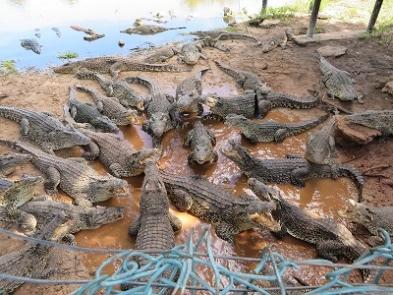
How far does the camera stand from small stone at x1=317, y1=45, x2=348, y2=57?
30.7ft

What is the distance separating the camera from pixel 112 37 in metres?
12.3

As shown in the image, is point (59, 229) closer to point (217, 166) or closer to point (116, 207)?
point (116, 207)

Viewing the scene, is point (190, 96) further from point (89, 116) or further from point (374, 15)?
point (374, 15)

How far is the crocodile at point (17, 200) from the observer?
4508 mm

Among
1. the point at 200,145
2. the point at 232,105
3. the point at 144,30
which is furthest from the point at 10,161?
the point at 144,30

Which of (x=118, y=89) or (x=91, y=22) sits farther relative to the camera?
(x=91, y=22)

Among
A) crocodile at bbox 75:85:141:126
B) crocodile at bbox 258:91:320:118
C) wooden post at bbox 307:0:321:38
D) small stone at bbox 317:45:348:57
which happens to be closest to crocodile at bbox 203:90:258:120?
crocodile at bbox 258:91:320:118

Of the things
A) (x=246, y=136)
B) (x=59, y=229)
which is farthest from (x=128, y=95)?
(x=59, y=229)

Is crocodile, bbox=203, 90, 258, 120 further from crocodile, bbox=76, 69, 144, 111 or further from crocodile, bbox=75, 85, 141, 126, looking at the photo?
crocodile, bbox=76, 69, 144, 111

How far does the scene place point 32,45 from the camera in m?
10.9

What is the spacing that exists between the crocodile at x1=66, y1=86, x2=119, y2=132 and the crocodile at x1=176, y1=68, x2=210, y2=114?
130 centimetres

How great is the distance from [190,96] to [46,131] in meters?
2.67

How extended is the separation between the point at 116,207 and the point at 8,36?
9.60 meters

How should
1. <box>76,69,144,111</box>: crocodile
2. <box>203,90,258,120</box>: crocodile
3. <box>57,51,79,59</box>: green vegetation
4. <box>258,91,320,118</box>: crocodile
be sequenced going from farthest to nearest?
<box>57,51,79,59</box>: green vegetation
<box>76,69,144,111</box>: crocodile
<box>258,91,320,118</box>: crocodile
<box>203,90,258,120</box>: crocodile
